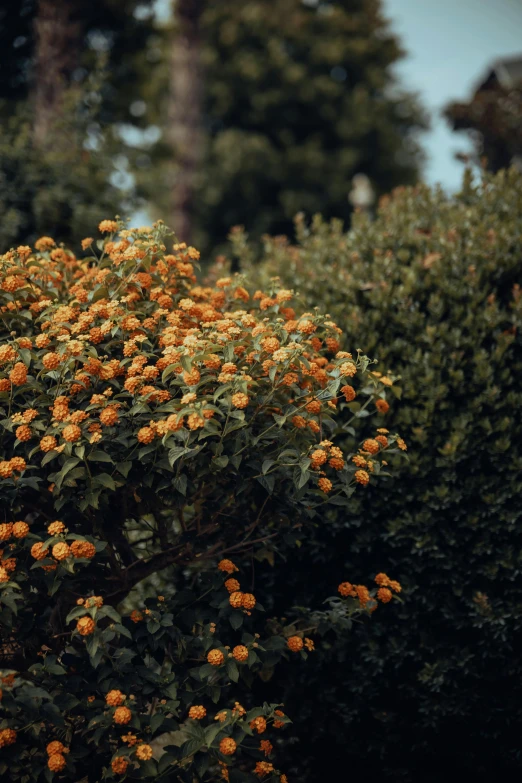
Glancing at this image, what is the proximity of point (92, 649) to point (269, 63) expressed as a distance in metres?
20.0

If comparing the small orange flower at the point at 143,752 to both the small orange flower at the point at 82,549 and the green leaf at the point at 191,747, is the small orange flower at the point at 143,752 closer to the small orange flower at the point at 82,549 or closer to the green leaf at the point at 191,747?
the green leaf at the point at 191,747

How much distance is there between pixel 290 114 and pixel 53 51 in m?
12.6

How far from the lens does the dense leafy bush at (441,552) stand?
337 centimetres

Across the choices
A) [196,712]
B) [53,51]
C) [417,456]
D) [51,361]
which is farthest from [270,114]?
[196,712]

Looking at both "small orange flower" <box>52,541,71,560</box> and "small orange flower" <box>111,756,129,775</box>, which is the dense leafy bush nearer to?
"small orange flower" <box>111,756,129,775</box>

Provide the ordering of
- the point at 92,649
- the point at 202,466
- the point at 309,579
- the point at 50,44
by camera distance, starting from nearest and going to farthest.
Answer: the point at 92,649
the point at 202,466
the point at 309,579
the point at 50,44

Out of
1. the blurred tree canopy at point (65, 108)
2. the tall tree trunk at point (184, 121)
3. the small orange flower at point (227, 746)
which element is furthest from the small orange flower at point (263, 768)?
the tall tree trunk at point (184, 121)

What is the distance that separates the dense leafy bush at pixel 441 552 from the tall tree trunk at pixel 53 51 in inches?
224

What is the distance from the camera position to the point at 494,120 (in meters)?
15.3

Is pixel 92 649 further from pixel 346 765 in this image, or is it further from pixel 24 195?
pixel 24 195

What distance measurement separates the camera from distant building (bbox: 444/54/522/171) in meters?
15.2

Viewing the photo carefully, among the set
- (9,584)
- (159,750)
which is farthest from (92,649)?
(159,750)

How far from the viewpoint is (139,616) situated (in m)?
2.57

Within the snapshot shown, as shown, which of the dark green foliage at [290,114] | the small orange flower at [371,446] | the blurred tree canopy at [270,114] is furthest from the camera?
the dark green foliage at [290,114]
